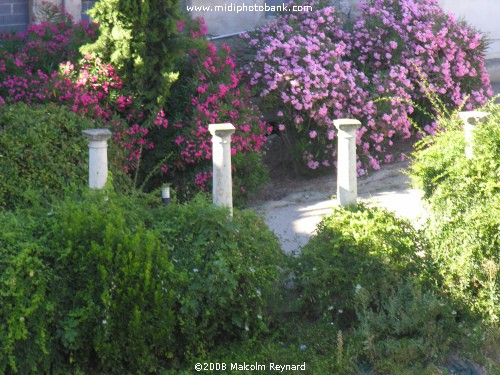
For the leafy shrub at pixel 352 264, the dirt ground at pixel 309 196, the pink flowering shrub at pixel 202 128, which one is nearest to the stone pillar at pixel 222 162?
the leafy shrub at pixel 352 264

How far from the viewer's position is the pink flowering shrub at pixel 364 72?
9.10 m

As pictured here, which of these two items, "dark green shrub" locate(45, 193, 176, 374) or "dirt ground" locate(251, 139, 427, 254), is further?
"dirt ground" locate(251, 139, 427, 254)

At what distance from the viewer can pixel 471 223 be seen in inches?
231

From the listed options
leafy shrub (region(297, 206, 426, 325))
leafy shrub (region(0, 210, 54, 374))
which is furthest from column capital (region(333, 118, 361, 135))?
leafy shrub (region(0, 210, 54, 374))

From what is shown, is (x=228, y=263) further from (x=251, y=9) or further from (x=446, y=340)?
(x=251, y=9)

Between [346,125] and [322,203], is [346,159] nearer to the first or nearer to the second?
[346,125]

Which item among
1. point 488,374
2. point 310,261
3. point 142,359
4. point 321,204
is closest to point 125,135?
point 321,204

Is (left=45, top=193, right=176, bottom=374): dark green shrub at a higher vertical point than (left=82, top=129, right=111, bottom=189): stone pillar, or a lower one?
lower

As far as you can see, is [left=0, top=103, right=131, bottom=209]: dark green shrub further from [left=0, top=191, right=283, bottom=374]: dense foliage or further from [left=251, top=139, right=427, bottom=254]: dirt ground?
[left=251, top=139, right=427, bottom=254]: dirt ground

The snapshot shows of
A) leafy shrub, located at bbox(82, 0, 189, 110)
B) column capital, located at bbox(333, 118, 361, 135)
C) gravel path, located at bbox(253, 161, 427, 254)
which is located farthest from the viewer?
leafy shrub, located at bbox(82, 0, 189, 110)

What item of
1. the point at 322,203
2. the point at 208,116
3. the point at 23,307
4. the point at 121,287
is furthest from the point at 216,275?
the point at 322,203

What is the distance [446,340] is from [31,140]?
3014 mm

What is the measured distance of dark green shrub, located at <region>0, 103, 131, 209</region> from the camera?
6.65 meters

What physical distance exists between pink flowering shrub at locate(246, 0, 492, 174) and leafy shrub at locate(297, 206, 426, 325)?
106 inches
